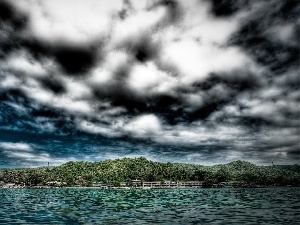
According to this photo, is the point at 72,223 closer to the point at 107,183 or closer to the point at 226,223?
the point at 226,223

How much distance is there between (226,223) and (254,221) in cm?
394

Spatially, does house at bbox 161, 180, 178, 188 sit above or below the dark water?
above

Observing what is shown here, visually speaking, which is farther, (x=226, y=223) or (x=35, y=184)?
(x=35, y=184)

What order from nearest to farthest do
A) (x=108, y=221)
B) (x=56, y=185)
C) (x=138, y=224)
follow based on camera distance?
(x=138, y=224), (x=108, y=221), (x=56, y=185)

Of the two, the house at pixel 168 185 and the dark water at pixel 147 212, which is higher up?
the house at pixel 168 185

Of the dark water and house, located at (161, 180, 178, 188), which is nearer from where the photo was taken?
the dark water

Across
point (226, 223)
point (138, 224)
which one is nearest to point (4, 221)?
point (138, 224)

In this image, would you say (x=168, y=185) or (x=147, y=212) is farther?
(x=168, y=185)

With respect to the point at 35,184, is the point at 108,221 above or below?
below

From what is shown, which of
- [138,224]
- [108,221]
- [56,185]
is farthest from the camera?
[56,185]

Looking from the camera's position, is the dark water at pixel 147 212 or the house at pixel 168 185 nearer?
the dark water at pixel 147 212

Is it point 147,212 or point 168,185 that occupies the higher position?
point 168,185

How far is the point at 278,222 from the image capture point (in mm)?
31906

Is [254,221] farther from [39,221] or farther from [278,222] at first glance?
[39,221]
